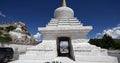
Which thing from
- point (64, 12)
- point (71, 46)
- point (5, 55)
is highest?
point (64, 12)

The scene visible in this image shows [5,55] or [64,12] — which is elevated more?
Result: [64,12]

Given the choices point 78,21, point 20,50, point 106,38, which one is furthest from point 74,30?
point 106,38

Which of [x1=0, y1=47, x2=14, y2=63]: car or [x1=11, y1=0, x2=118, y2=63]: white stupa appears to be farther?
[x1=0, y1=47, x2=14, y2=63]: car

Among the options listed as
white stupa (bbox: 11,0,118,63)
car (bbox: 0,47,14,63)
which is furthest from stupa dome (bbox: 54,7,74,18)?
car (bbox: 0,47,14,63)

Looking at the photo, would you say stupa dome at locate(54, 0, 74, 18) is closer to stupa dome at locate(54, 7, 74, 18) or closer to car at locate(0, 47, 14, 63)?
stupa dome at locate(54, 7, 74, 18)

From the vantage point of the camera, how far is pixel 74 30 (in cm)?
1234

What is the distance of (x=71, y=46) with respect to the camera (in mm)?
12750

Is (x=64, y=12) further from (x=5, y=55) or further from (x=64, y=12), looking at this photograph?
(x=5, y=55)

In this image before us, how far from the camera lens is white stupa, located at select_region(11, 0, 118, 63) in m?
10.8

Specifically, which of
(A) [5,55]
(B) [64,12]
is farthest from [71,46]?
(A) [5,55]

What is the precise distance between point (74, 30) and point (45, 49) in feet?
10.1

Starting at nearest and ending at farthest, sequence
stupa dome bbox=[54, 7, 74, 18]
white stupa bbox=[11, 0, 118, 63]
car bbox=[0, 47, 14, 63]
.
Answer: white stupa bbox=[11, 0, 118, 63], car bbox=[0, 47, 14, 63], stupa dome bbox=[54, 7, 74, 18]

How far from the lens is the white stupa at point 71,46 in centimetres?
1082

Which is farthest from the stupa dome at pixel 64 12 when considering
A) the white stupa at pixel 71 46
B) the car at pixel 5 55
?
the car at pixel 5 55
